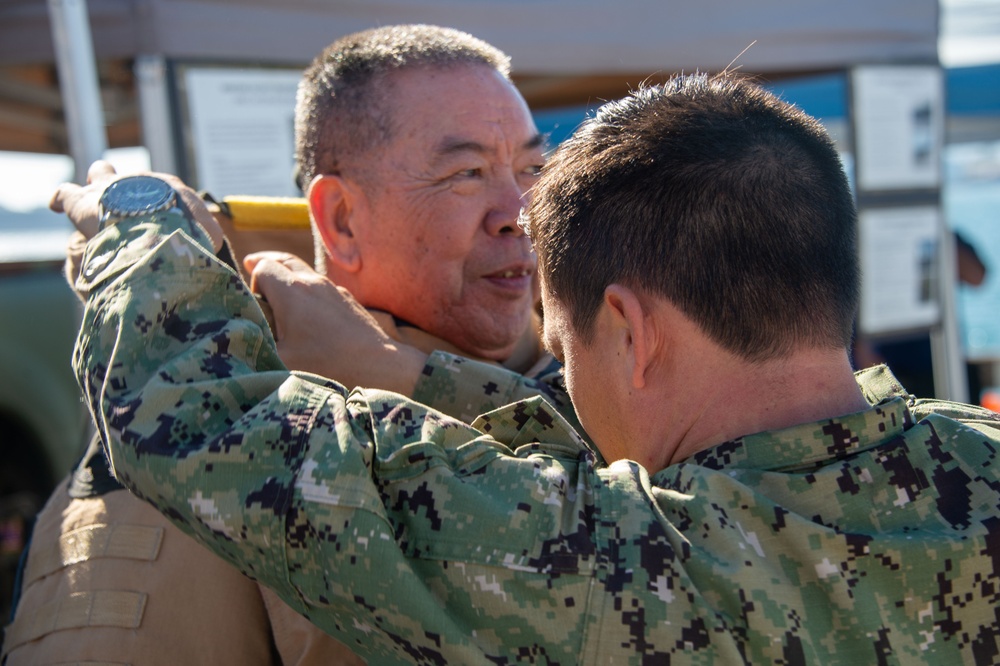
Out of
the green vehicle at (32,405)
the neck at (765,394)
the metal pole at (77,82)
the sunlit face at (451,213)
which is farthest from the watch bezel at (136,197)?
the green vehicle at (32,405)

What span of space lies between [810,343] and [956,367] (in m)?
4.00

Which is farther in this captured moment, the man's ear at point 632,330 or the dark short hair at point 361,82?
the dark short hair at point 361,82

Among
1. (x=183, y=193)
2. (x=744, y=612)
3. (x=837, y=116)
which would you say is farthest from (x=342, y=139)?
(x=837, y=116)

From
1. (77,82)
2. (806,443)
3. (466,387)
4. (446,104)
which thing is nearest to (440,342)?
(466,387)

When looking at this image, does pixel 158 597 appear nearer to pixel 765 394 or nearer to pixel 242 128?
pixel 765 394

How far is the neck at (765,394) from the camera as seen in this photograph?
1227 millimetres

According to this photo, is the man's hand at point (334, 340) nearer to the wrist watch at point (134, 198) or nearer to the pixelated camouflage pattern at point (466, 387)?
the pixelated camouflage pattern at point (466, 387)

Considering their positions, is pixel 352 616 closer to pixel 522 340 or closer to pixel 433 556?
pixel 433 556

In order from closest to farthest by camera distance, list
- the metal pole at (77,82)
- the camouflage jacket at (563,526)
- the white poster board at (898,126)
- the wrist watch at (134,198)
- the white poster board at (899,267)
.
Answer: the camouflage jacket at (563,526), the wrist watch at (134,198), the metal pole at (77,82), the white poster board at (898,126), the white poster board at (899,267)

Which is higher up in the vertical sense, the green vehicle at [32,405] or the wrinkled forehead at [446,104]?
the wrinkled forehead at [446,104]

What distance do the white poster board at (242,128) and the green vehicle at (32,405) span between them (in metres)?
2.33

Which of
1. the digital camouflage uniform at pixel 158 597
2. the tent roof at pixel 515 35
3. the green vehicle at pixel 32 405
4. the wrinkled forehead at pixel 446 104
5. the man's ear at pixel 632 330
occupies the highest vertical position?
the tent roof at pixel 515 35

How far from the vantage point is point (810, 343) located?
1230 mm

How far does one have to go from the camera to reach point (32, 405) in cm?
505
